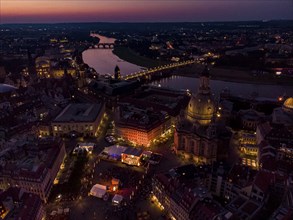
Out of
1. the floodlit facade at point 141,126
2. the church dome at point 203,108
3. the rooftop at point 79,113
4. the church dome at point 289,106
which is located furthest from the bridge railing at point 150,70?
the church dome at point 289,106

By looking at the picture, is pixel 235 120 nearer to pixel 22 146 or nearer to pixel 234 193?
pixel 234 193

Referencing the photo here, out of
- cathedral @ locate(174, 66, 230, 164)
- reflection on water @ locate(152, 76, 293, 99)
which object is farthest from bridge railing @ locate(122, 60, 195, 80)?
cathedral @ locate(174, 66, 230, 164)

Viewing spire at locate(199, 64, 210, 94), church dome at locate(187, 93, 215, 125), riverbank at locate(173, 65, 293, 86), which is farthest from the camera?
riverbank at locate(173, 65, 293, 86)

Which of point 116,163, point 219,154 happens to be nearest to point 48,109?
point 116,163

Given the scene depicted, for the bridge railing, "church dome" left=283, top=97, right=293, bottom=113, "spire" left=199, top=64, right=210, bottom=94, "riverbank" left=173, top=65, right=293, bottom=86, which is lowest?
"riverbank" left=173, top=65, right=293, bottom=86

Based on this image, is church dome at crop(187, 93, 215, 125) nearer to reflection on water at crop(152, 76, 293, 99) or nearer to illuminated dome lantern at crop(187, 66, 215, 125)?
illuminated dome lantern at crop(187, 66, 215, 125)

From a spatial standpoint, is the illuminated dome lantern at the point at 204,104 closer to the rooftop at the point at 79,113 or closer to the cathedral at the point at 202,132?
the cathedral at the point at 202,132

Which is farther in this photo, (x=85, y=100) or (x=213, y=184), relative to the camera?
(x=85, y=100)
